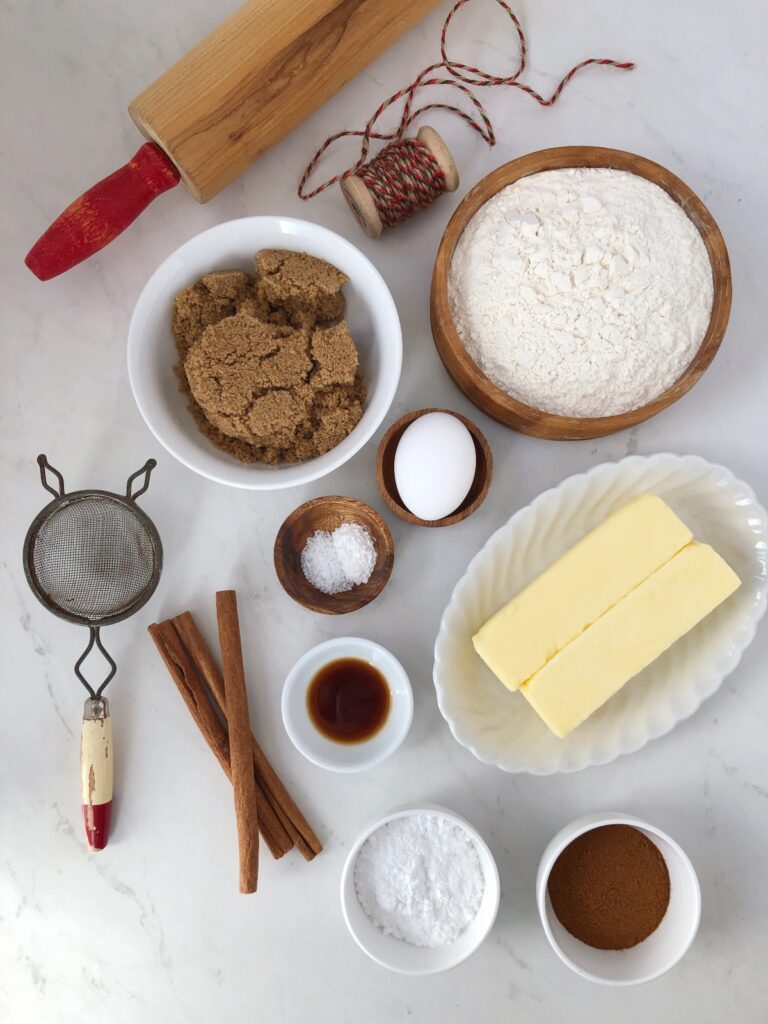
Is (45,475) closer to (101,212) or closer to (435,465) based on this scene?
(101,212)

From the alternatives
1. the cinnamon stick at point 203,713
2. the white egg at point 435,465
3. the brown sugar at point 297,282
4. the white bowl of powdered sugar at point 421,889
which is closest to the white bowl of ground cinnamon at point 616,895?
the white bowl of powdered sugar at point 421,889

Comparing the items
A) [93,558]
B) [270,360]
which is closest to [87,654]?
[93,558]

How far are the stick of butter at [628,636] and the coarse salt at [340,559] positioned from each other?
0.98 ft

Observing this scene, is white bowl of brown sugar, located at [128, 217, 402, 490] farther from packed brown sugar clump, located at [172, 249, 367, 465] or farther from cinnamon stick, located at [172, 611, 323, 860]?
cinnamon stick, located at [172, 611, 323, 860]

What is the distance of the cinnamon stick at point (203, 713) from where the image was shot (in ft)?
3.93

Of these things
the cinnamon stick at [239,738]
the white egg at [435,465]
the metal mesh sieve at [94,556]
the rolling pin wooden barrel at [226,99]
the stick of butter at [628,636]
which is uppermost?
the rolling pin wooden barrel at [226,99]

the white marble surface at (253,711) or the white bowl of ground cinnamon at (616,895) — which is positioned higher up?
the white marble surface at (253,711)

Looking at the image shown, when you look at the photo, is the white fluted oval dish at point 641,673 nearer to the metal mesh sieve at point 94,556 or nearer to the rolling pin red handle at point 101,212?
the metal mesh sieve at point 94,556

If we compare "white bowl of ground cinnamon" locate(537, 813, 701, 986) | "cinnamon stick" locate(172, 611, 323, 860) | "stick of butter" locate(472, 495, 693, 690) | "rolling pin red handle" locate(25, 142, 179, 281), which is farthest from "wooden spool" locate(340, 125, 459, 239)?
"white bowl of ground cinnamon" locate(537, 813, 701, 986)

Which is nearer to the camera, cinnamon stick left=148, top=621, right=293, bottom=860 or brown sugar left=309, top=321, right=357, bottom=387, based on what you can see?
brown sugar left=309, top=321, right=357, bottom=387

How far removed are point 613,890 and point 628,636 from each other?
0.38 meters

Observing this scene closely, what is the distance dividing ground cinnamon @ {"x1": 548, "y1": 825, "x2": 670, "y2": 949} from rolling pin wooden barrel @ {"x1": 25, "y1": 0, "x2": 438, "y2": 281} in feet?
3.79

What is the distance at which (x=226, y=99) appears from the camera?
111 centimetres

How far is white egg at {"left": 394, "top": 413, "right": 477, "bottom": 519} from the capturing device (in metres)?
1.09
